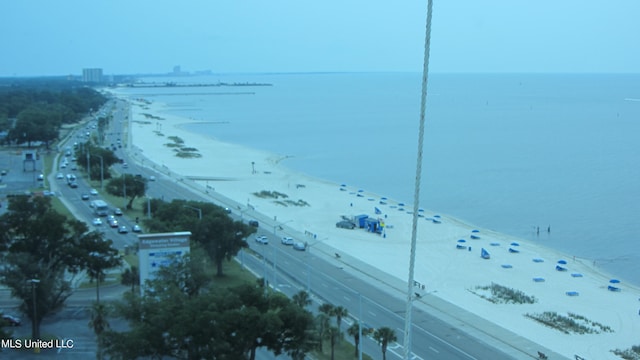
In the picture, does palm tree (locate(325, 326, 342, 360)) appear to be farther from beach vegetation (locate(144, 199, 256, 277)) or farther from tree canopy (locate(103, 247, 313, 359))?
beach vegetation (locate(144, 199, 256, 277))

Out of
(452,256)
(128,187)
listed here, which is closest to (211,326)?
(452,256)

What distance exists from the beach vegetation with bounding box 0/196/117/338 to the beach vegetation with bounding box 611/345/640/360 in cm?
2539

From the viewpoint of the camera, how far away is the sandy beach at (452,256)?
34.2 meters

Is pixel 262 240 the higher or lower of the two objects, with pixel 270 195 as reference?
higher

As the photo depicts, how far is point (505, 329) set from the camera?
3216 centimetres

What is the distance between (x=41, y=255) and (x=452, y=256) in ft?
93.7

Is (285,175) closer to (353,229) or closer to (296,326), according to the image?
(353,229)

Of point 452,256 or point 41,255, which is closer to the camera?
point 41,255

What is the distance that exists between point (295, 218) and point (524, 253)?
2031cm

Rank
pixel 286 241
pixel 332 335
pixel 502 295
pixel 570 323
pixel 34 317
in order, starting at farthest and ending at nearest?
1. pixel 286 241
2. pixel 502 295
3. pixel 570 323
4. pixel 34 317
5. pixel 332 335

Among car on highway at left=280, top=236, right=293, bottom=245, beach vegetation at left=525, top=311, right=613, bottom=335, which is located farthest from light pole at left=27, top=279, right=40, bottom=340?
beach vegetation at left=525, top=311, right=613, bottom=335

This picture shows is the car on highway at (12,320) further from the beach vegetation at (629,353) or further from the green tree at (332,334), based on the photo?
the beach vegetation at (629,353)

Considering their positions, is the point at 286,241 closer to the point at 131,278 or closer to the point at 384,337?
the point at 131,278

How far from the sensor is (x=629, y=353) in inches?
1188
